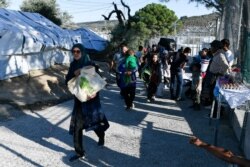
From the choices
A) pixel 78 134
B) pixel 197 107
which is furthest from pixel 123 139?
pixel 197 107

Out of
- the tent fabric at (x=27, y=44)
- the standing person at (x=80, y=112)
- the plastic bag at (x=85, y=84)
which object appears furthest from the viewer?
the tent fabric at (x=27, y=44)

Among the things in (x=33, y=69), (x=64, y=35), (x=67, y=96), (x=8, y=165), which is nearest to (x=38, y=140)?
(x=8, y=165)

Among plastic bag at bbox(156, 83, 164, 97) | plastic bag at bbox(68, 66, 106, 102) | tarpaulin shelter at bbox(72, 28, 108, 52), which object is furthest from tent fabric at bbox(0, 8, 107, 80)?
plastic bag at bbox(68, 66, 106, 102)

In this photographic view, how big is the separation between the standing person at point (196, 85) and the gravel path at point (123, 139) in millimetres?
289

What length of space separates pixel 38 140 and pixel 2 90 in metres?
5.50

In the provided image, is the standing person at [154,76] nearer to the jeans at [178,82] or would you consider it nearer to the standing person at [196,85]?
the jeans at [178,82]

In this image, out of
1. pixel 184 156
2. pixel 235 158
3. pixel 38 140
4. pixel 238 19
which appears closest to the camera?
pixel 235 158

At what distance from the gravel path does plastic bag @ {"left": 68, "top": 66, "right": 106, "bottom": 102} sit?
1053 mm

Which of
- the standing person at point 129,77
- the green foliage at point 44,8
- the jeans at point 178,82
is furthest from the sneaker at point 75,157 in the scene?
the green foliage at point 44,8

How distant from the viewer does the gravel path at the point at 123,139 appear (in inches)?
255

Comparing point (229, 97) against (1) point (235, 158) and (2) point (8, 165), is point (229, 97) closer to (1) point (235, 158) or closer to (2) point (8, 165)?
(1) point (235, 158)

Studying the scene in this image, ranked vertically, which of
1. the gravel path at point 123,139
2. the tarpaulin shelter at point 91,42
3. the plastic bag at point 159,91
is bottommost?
the gravel path at point 123,139

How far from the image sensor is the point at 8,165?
6113mm

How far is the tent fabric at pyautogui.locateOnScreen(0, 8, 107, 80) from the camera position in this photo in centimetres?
1414
